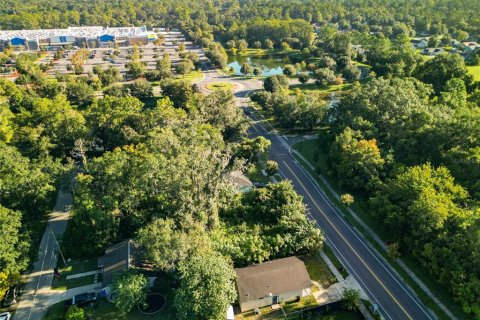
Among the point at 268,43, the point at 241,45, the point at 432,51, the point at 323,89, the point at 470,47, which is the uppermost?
the point at 470,47

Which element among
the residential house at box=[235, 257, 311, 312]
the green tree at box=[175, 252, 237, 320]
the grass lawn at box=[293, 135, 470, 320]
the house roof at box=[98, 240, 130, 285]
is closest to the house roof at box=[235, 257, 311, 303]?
the residential house at box=[235, 257, 311, 312]

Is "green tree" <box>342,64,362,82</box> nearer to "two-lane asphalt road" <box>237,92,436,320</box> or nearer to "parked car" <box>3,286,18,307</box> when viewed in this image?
"two-lane asphalt road" <box>237,92,436,320</box>

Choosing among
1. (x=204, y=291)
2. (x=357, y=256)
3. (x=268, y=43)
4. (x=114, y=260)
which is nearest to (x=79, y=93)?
(x=114, y=260)

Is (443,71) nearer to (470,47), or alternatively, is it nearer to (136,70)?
(470,47)

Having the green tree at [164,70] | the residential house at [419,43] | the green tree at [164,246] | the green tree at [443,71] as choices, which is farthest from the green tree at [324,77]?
the green tree at [164,246]

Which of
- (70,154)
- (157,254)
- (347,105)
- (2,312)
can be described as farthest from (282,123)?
(2,312)

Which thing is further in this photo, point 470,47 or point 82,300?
point 470,47

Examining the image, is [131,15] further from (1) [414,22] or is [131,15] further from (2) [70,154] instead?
(2) [70,154]
